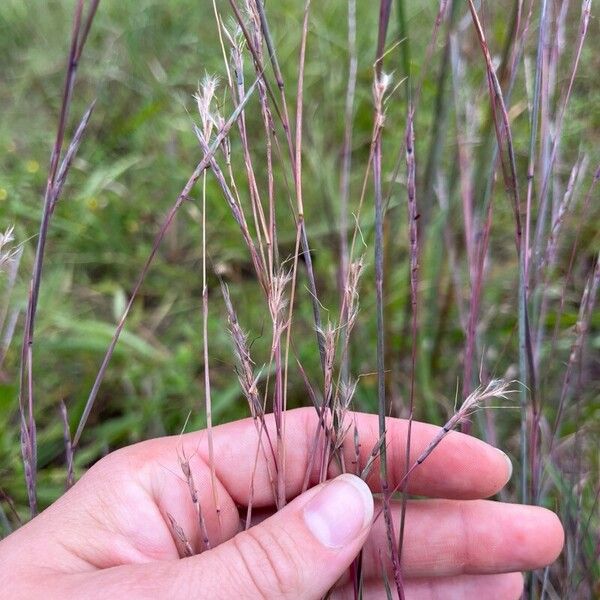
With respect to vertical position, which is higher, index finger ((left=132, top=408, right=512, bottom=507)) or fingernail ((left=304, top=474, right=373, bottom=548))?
fingernail ((left=304, top=474, right=373, bottom=548))

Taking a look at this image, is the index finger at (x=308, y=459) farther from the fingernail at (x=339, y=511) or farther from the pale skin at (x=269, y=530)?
the fingernail at (x=339, y=511)

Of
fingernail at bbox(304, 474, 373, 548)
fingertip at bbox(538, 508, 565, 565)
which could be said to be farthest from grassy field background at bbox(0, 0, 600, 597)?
fingernail at bbox(304, 474, 373, 548)

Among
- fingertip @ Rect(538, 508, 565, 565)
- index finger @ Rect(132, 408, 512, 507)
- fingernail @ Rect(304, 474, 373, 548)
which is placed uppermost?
fingernail @ Rect(304, 474, 373, 548)

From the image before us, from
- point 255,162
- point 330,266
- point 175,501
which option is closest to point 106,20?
point 255,162

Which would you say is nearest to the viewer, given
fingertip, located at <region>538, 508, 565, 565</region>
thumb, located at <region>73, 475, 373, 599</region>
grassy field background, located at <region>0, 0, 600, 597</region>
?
thumb, located at <region>73, 475, 373, 599</region>

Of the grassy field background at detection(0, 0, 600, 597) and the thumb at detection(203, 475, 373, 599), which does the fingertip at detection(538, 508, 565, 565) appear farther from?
the thumb at detection(203, 475, 373, 599)

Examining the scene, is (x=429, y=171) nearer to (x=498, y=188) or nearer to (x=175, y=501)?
(x=498, y=188)

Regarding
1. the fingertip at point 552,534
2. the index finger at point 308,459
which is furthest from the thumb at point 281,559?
the fingertip at point 552,534

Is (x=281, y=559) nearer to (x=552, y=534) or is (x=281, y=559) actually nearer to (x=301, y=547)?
(x=301, y=547)
